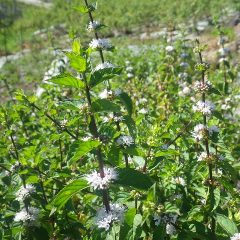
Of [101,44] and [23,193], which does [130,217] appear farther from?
[101,44]

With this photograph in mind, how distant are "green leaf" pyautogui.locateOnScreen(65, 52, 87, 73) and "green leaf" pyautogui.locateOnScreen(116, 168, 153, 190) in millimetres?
596

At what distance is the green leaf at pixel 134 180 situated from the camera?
2.02m

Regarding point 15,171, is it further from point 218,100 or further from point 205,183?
point 218,100

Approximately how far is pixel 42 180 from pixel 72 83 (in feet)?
4.35

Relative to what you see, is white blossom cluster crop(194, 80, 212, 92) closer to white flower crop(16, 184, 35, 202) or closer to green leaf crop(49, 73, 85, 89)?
green leaf crop(49, 73, 85, 89)

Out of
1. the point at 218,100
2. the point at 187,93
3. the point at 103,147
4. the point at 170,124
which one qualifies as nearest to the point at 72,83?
the point at 103,147

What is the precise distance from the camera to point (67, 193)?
1952 millimetres

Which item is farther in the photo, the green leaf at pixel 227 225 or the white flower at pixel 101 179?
the green leaf at pixel 227 225

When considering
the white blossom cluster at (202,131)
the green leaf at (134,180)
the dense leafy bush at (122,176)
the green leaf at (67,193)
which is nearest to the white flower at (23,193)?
the dense leafy bush at (122,176)

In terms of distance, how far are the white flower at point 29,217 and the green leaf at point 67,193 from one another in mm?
915

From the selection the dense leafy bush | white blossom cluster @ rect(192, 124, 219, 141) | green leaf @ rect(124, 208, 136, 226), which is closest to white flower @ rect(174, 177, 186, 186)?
the dense leafy bush

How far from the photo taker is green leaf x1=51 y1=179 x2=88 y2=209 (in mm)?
1929

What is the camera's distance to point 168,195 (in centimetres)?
282

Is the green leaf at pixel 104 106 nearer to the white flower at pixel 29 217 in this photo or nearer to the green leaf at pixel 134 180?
the green leaf at pixel 134 180
